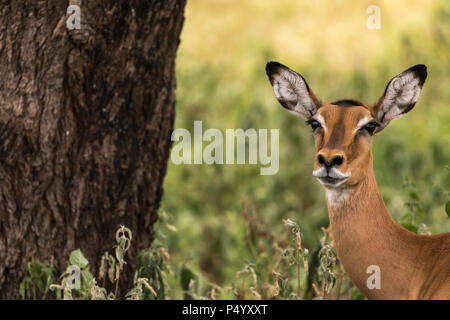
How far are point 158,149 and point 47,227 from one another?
2.50 ft

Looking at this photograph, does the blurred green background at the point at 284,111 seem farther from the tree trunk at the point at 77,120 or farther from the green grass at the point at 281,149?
the tree trunk at the point at 77,120

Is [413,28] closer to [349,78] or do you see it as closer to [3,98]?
[349,78]

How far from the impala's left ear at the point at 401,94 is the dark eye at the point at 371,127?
1.4 inches

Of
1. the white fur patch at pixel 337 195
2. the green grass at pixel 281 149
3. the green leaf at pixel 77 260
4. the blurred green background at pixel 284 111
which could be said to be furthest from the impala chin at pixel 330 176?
the green leaf at pixel 77 260

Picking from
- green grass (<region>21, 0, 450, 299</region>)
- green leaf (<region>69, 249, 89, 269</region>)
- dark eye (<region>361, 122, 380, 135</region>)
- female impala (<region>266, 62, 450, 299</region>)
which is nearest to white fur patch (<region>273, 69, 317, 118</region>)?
female impala (<region>266, 62, 450, 299</region>)

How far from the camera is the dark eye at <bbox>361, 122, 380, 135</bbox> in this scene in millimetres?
2826

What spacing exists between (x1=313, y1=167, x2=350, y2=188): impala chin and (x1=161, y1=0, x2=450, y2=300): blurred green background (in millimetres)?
1352

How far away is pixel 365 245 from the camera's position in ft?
9.57

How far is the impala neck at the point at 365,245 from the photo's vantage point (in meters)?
2.91

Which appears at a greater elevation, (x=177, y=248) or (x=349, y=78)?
(x=349, y=78)

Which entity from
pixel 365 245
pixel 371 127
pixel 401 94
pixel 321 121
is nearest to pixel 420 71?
pixel 401 94

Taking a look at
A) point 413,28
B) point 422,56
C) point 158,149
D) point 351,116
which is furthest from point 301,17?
point 351,116

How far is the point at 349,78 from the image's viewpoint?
8.64m

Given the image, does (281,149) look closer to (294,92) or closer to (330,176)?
(294,92)
